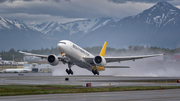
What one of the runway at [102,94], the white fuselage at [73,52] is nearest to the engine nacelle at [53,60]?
the white fuselage at [73,52]

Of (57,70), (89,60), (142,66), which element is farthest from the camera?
(57,70)

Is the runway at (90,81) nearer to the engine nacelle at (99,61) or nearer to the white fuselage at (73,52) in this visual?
the engine nacelle at (99,61)

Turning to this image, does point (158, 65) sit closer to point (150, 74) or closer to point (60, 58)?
point (150, 74)

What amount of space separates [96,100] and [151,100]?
5439mm

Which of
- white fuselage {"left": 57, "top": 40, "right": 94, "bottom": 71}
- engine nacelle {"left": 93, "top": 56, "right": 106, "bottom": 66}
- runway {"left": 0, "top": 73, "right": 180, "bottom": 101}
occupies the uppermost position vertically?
white fuselage {"left": 57, "top": 40, "right": 94, "bottom": 71}

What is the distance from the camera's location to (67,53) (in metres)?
73.9

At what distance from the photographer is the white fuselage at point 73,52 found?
7312cm

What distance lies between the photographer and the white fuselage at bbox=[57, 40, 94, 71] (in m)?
73.1

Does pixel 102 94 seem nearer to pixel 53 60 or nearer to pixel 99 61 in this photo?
pixel 53 60

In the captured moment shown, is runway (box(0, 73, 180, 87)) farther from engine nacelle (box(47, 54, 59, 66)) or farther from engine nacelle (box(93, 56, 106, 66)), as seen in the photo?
engine nacelle (box(47, 54, 59, 66))

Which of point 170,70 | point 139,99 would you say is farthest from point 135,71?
point 139,99

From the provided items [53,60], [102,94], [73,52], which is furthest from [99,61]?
[102,94]

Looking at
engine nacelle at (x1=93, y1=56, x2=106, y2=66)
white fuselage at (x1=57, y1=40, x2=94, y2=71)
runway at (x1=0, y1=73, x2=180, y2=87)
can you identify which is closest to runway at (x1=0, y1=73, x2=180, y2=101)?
runway at (x1=0, y1=73, x2=180, y2=87)

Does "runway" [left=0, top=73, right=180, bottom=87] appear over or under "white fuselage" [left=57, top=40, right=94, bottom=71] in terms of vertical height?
under
